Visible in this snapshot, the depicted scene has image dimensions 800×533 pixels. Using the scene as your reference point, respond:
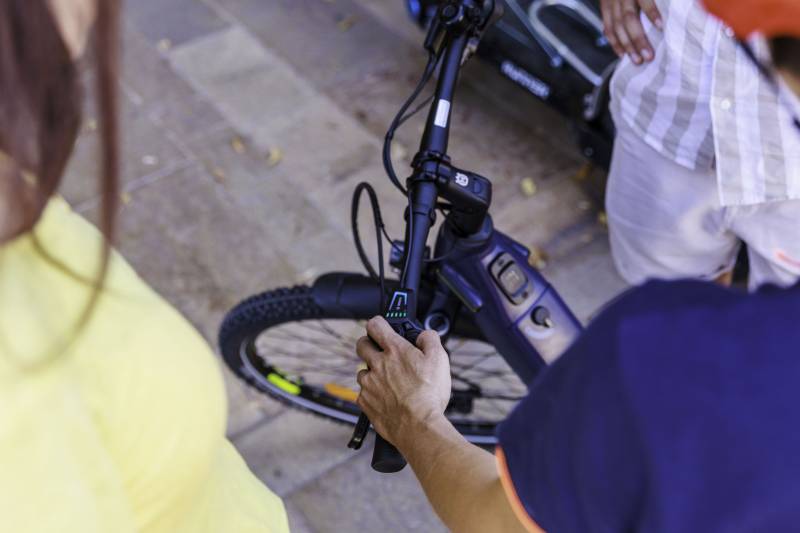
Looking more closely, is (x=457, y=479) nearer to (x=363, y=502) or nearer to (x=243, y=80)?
(x=363, y=502)

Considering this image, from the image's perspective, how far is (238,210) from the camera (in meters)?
3.65

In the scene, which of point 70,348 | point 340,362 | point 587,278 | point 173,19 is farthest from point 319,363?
point 173,19

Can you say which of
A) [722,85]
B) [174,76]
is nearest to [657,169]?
[722,85]

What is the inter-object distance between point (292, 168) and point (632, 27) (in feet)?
6.40

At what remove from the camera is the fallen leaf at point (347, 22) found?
465cm

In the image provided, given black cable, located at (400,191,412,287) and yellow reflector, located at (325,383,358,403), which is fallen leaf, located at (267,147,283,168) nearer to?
yellow reflector, located at (325,383,358,403)

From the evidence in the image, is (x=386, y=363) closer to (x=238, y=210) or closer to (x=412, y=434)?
(x=412, y=434)

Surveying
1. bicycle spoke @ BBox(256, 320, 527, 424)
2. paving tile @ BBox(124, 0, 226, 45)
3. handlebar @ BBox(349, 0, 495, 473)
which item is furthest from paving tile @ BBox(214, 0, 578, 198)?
handlebar @ BBox(349, 0, 495, 473)

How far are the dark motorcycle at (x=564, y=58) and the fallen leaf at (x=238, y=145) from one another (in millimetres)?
1129

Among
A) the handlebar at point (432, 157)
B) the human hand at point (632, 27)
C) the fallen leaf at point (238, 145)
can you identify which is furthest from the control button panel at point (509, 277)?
the fallen leaf at point (238, 145)

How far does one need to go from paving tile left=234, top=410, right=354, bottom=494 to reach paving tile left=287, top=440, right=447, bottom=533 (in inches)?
1.5

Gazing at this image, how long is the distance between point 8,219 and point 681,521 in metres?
0.71

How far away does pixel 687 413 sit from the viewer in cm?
87

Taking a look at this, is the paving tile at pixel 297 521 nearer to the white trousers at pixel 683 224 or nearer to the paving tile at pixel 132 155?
the white trousers at pixel 683 224
